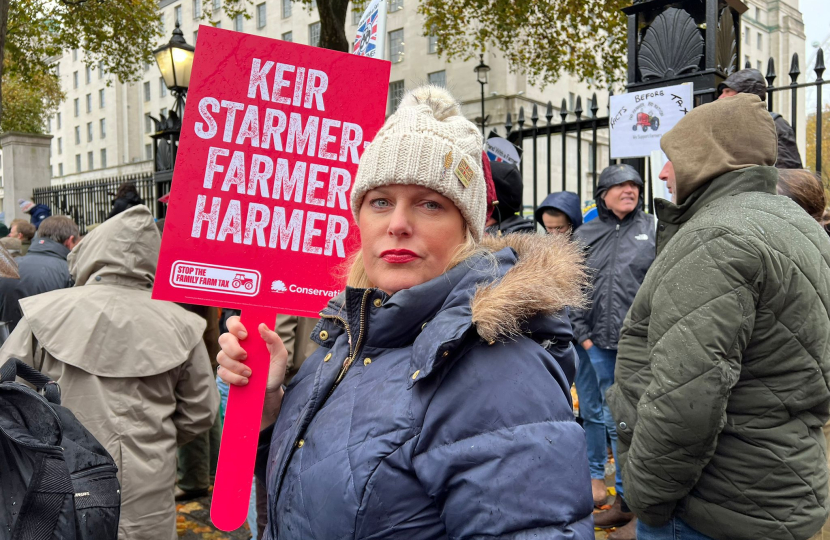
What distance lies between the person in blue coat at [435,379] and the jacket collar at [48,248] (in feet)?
17.4

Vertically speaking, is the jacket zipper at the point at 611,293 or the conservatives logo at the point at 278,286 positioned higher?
the conservatives logo at the point at 278,286

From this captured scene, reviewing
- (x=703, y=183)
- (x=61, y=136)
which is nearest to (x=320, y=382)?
(x=703, y=183)

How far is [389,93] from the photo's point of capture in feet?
121

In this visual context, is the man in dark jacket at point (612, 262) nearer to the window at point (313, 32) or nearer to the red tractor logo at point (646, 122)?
the red tractor logo at point (646, 122)

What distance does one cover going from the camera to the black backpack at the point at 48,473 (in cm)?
142

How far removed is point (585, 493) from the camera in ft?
3.81

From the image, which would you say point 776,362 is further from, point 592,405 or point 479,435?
point 592,405

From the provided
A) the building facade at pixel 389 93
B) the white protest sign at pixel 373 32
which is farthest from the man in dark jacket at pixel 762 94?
the building facade at pixel 389 93

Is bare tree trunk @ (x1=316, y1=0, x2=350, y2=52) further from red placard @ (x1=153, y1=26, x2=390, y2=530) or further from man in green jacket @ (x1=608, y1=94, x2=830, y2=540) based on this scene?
man in green jacket @ (x1=608, y1=94, x2=830, y2=540)

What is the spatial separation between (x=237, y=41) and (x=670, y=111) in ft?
10.9

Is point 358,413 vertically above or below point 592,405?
above

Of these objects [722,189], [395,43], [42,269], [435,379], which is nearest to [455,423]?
[435,379]

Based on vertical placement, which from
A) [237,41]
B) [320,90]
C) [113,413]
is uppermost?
[237,41]

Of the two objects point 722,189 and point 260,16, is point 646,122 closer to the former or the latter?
point 722,189
